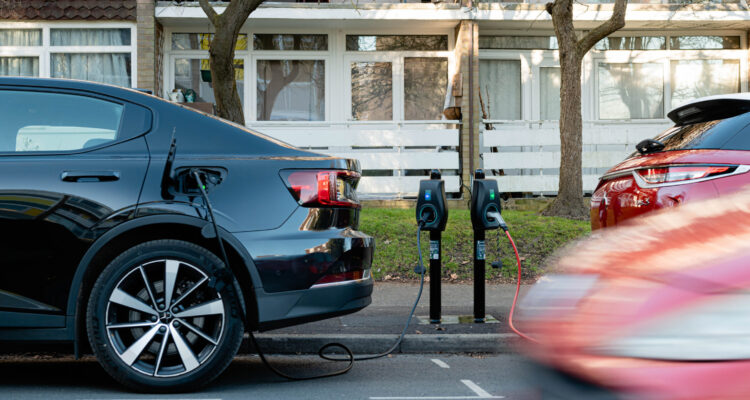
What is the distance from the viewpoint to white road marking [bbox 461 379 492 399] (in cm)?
485

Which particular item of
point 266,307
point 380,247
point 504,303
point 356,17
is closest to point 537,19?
point 356,17

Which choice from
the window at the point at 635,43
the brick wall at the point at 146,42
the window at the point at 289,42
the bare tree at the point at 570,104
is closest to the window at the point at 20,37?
the brick wall at the point at 146,42

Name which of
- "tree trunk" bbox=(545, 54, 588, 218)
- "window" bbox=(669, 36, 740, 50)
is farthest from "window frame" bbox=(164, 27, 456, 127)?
"window" bbox=(669, 36, 740, 50)

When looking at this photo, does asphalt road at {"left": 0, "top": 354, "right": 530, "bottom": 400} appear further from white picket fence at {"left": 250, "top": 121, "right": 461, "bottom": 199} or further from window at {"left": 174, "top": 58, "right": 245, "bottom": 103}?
window at {"left": 174, "top": 58, "right": 245, "bottom": 103}

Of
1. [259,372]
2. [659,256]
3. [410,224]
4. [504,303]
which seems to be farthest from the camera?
[410,224]

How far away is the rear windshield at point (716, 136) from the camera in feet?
17.2

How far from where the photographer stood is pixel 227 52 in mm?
10336

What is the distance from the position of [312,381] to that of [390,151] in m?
11.1

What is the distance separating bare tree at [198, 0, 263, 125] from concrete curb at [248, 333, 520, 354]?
5.11 metres

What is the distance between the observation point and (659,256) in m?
2.41

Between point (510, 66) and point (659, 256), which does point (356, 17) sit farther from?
point (659, 256)

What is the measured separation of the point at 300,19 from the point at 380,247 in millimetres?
7350

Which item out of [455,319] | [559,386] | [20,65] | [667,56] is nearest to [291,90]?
[20,65]

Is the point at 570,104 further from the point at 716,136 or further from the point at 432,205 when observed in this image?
the point at 716,136
